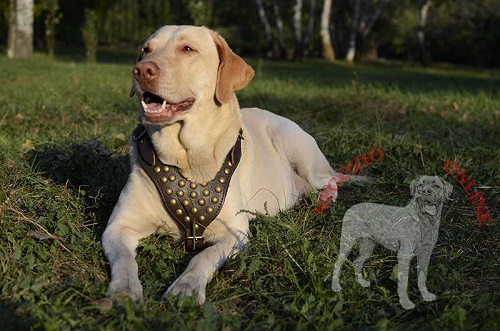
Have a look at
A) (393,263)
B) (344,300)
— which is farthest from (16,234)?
(393,263)

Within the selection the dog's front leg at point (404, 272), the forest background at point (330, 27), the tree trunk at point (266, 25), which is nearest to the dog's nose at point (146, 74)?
the dog's front leg at point (404, 272)

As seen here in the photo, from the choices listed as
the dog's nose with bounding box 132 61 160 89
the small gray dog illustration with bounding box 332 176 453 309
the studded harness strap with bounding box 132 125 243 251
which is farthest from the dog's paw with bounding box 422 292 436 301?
the dog's nose with bounding box 132 61 160 89

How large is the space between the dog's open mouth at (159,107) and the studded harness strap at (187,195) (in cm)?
27

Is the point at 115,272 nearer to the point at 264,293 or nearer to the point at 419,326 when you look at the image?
the point at 264,293

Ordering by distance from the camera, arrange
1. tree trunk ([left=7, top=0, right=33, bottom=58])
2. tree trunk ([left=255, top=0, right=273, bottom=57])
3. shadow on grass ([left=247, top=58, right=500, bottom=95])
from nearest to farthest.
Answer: shadow on grass ([left=247, top=58, right=500, bottom=95]) → tree trunk ([left=7, top=0, right=33, bottom=58]) → tree trunk ([left=255, top=0, right=273, bottom=57])

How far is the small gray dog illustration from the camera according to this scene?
3.00 meters

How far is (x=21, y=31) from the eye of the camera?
17.7 m

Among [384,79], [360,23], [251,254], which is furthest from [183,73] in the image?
[360,23]

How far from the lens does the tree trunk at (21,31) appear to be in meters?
17.3

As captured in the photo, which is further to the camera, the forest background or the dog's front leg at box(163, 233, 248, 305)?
the forest background

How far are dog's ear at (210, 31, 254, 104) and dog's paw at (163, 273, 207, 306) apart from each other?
1041 mm

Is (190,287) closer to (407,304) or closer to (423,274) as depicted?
(407,304)

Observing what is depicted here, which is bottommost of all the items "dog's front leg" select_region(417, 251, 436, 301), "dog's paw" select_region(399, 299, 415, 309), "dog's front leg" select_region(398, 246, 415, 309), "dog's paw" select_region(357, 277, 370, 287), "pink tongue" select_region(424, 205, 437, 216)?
"dog's paw" select_region(357, 277, 370, 287)

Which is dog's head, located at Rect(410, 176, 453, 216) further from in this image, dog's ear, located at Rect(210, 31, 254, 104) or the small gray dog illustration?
dog's ear, located at Rect(210, 31, 254, 104)
